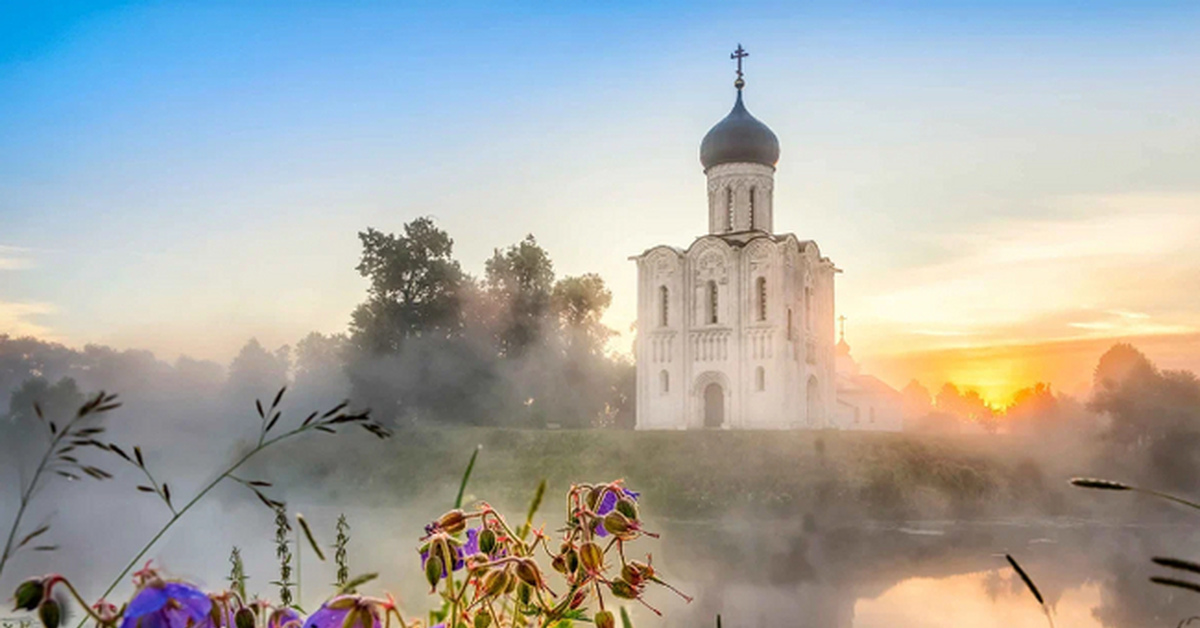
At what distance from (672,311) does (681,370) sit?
6.86ft

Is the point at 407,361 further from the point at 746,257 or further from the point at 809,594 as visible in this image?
the point at 809,594

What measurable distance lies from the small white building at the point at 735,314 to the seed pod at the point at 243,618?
2941cm

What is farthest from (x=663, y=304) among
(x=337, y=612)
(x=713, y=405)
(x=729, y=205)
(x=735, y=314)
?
(x=337, y=612)

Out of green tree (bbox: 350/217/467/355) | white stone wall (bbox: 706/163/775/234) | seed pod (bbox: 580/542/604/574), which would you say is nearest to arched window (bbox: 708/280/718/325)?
white stone wall (bbox: 706/163/775/234)

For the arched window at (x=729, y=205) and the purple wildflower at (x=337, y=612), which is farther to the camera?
the arched window at (x=729, y=205)

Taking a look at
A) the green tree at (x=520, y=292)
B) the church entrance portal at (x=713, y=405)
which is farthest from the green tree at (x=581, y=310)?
the church entrance portal at (x=713, y=405)

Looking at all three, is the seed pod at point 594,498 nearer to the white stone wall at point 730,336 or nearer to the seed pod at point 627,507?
the seed pod at point 627,507

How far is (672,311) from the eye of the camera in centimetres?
3169

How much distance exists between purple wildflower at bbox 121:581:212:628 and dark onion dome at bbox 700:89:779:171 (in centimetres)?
3158

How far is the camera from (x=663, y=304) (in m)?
32.0

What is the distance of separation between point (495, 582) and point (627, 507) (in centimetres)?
18

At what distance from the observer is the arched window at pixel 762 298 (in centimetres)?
3052

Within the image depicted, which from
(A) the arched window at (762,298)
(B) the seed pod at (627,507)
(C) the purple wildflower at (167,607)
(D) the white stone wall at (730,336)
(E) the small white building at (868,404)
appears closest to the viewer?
(C) the purple wildflower at (167,607)

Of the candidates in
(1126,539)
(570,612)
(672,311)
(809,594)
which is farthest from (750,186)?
(570,612)
